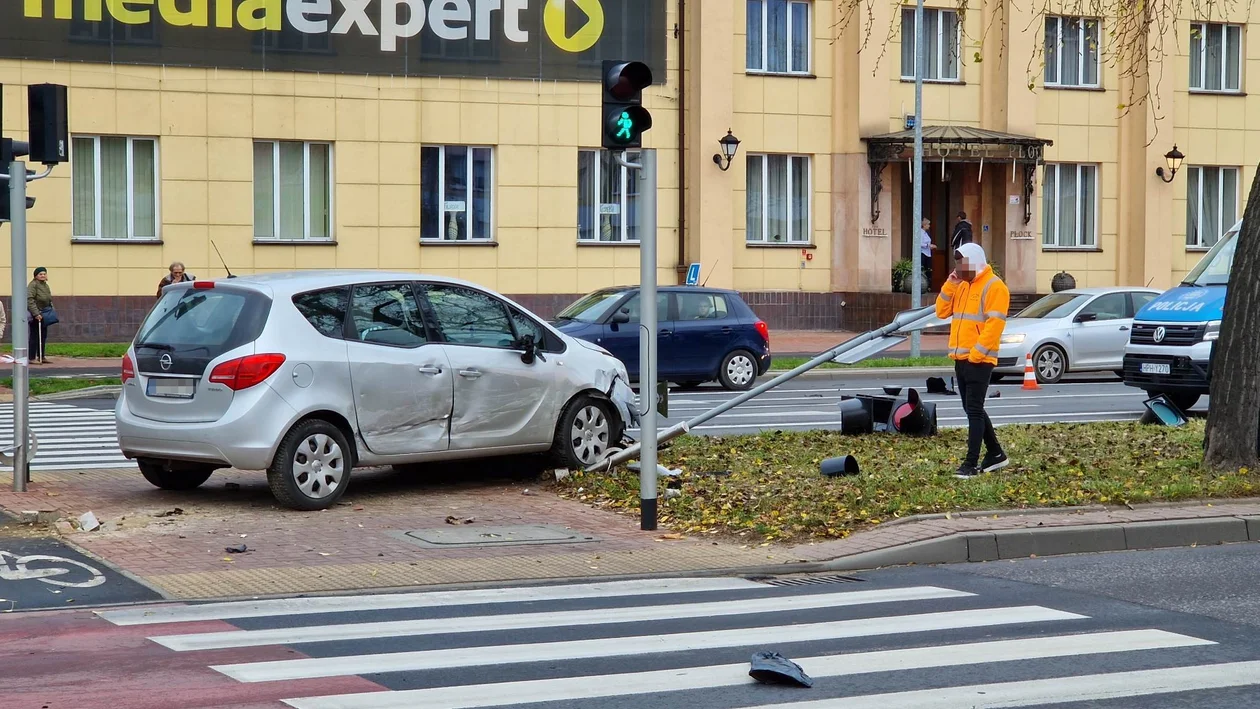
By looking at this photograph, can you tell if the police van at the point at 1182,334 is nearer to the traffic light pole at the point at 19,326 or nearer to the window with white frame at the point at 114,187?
the traffic light pole at the point at 19,326

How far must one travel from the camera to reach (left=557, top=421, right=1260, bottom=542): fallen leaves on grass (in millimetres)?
10836

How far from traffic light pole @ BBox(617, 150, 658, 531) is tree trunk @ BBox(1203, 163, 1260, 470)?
4.74 m

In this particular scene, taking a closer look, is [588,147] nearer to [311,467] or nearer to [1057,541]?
[311,467]

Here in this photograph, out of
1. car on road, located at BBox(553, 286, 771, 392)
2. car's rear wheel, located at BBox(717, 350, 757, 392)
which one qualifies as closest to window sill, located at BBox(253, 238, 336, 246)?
car on road, located at BBox(553, 286, 771, 392)

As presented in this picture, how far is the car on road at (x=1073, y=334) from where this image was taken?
982 inches

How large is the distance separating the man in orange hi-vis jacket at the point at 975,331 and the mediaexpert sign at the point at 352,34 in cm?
2089

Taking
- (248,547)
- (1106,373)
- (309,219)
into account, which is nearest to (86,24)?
(309,219)

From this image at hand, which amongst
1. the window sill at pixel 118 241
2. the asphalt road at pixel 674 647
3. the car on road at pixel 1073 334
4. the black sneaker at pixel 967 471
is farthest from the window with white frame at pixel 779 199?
the asphalt road at pixel 674 647

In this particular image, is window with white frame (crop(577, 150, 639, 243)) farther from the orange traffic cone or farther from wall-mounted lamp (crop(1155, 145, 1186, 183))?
wall-mounted lamp (crop(1155, 145, 1186, 183))

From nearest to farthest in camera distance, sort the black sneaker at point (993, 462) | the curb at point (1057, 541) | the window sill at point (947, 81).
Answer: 1. the curb at point (1057, 541)
2. the black sneaker at point (993, 462)
3. the window sill at point (947, 81)

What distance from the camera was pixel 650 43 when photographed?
110ft

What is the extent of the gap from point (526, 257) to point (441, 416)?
20.9m

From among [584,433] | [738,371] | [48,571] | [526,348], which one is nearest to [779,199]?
[738,371]

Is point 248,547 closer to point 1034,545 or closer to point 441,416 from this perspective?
point 441,416
